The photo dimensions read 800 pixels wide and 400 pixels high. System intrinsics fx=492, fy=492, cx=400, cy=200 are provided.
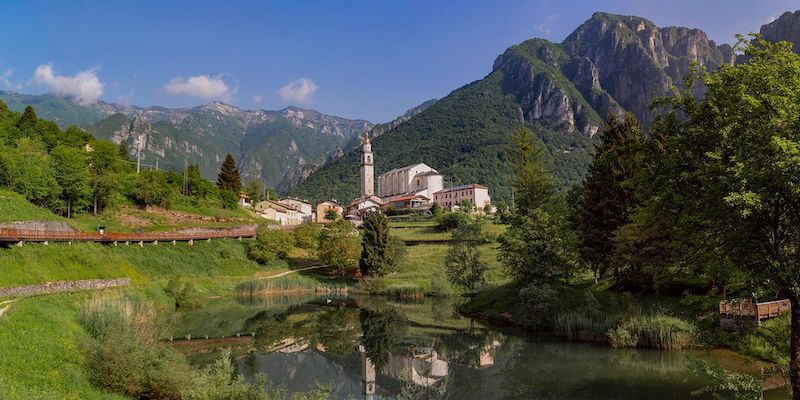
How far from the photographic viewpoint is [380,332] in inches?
1245

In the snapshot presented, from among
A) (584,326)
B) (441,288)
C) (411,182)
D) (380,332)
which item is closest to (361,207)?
(411,182)

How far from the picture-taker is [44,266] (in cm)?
3516

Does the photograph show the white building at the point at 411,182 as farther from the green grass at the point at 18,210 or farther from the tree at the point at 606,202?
the tree at the point at 606,202

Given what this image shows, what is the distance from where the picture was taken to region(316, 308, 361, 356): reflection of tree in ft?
90.9

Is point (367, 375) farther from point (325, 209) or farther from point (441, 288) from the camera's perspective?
point (325, 209)

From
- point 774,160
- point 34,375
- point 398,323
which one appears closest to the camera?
point 774,160

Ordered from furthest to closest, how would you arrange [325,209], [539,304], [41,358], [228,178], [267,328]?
[325,209], [228,178], [267,328], [539,304], [41,358]

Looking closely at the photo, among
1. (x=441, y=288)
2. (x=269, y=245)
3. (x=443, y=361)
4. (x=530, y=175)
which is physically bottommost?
(x=441, y=288)

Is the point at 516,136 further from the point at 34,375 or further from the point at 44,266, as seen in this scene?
the point at 34,375

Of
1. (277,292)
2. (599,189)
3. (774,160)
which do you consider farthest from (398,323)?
(774,160)

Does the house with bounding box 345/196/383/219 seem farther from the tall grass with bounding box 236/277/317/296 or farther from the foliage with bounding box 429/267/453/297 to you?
the foliage with bounding box 429/267/453/297

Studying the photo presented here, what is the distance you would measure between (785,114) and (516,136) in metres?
49.5

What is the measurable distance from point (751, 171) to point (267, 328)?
96.4 ft

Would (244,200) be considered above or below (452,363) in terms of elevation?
above
